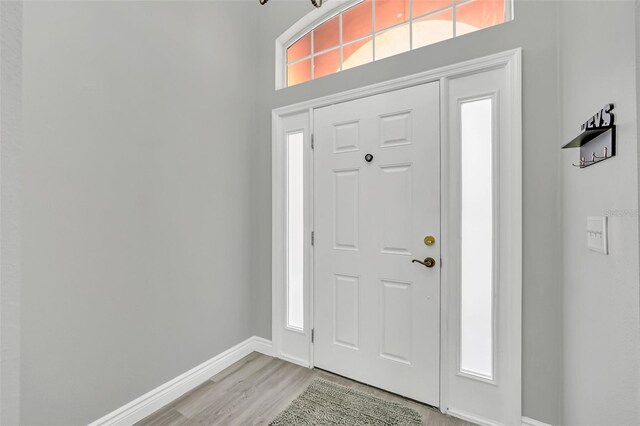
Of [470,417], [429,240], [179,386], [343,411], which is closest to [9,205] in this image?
→ [429,240]

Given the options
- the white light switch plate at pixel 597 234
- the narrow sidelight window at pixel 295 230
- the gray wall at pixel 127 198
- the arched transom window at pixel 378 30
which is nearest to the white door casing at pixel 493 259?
the arched transom window at pixel 378 30

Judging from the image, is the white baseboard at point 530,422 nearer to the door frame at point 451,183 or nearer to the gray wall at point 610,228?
the door frame at point 451,183

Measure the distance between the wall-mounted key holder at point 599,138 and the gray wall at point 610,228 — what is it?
0.03 meters

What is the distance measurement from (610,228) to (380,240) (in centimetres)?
126

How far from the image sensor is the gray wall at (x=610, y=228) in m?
0.82

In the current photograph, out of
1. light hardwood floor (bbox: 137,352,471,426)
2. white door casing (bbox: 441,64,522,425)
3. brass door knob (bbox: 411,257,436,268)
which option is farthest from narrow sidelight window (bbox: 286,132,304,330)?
white door casing (bbox: 441,64,522,425)

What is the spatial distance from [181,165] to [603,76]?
7.30 ft

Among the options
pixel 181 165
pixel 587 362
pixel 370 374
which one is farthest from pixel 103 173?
pixel 587 362

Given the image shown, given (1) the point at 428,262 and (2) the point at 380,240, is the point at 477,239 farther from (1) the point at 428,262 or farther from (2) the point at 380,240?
(2) the point at 380,240

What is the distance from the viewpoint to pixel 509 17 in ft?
5.76

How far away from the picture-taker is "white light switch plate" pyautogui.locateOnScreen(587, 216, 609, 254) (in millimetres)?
1006

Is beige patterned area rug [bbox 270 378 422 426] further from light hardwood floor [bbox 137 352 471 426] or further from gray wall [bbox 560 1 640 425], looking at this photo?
gray wall [bbox 560 1 640 425]

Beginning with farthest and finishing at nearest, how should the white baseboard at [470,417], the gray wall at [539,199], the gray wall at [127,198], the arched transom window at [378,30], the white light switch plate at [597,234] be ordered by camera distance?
→ the arched transom window at [378,30]
the white baseboard at [470,417]
the gray wall at [539,199]
the gray wall at [127,198]
the white light switch plate at [597,234]

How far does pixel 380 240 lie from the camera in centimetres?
212
